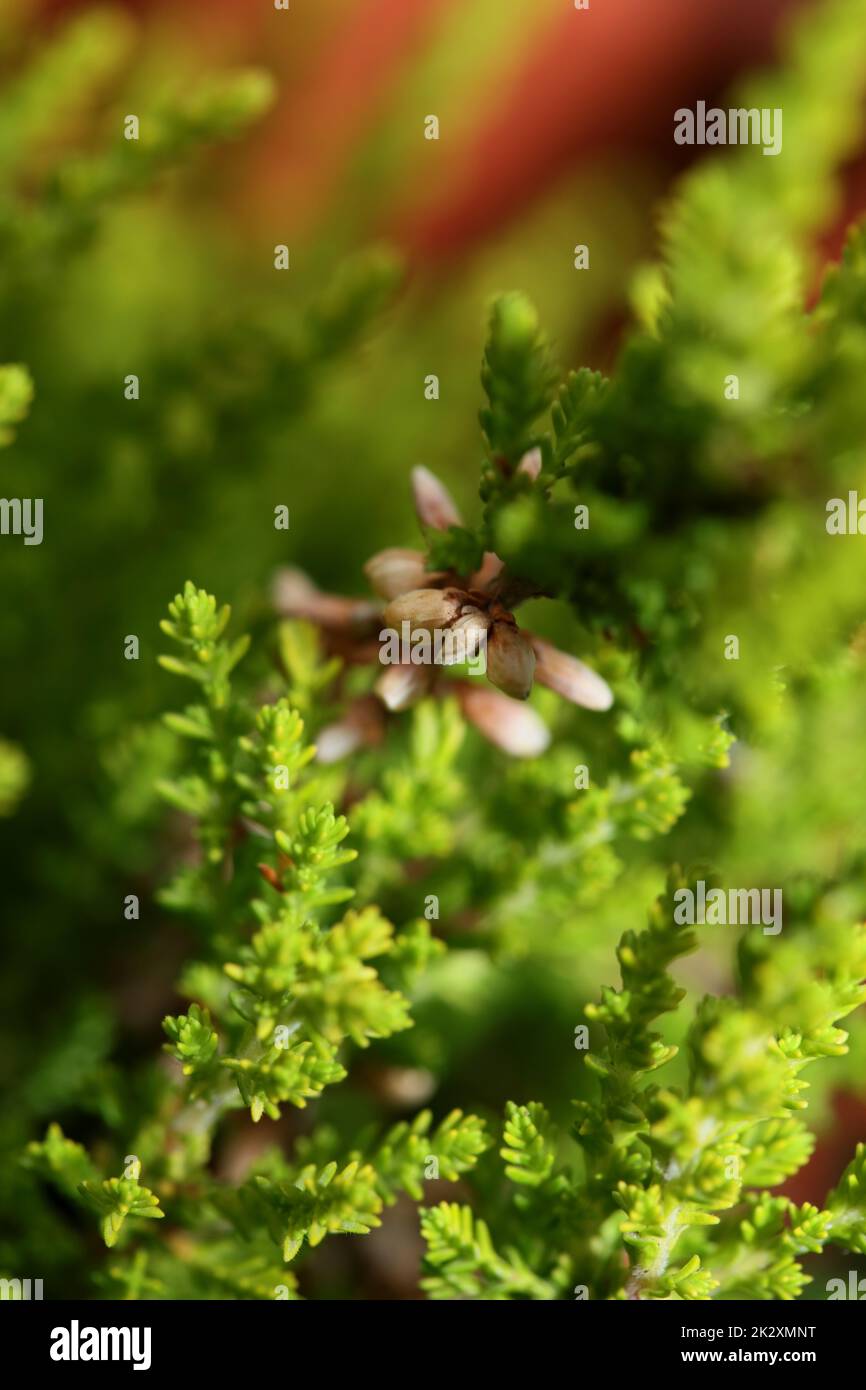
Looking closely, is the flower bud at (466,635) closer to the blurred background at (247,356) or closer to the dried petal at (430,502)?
the dried petal at (430,502)

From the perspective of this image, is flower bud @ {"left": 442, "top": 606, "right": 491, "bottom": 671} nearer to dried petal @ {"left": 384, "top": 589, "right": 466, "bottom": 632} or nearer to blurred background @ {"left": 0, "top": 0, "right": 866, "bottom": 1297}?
dried petal @ {"left": 384, "top": 589, "right": 466, "bottom": 632}

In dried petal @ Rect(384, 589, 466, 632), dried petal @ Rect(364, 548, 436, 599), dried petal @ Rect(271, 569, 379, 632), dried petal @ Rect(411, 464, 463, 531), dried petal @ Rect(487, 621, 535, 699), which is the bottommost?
dried petal @ Rect(487, 621, 535, 699)

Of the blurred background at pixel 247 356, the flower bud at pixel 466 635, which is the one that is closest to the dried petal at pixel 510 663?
the flower bud at pixel 466 635

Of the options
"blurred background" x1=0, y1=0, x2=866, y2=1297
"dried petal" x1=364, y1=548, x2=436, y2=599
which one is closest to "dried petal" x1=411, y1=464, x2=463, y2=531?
"dried petal" x1=364, y1=548, x2=436, y2=599

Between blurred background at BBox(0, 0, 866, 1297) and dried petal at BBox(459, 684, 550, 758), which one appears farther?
blurred background at BBox(0, 0, 866, 1297)

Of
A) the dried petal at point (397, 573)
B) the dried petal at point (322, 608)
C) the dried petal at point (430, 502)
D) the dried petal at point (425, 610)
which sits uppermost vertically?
the dried petal at point (430, 502)
